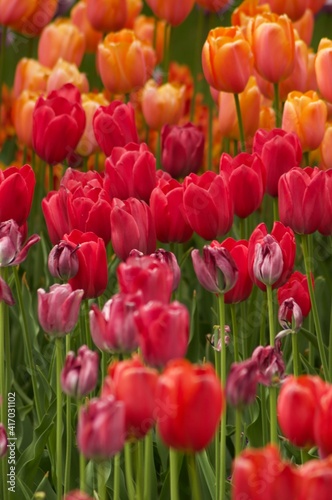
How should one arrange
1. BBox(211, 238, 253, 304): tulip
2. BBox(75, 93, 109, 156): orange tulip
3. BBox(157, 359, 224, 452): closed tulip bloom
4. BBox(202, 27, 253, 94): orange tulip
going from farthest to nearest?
BBox(75, 93, 109, 156): orange tulip → BBox(202, 27, 253, 94): orange tulip → BBox(211, 238, 253, 304): tulip → BBox(157, 359, 224, 452): closed tulip bloom

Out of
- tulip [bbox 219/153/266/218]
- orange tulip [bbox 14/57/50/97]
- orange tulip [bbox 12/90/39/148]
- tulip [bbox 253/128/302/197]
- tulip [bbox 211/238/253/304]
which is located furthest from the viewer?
orange tulip [bbox 14/57/50/97]

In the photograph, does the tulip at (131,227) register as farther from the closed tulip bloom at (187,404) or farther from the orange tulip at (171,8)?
the orange tulip at (171,8)

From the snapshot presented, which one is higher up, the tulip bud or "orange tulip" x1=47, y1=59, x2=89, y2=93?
the tulip bud

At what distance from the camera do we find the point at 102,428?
89 cm

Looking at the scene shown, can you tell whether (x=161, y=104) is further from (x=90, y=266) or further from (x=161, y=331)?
(x=161, y=331)

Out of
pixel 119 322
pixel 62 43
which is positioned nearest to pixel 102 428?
pixel 119 322

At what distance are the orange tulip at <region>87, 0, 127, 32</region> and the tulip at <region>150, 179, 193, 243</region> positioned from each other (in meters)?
1.27

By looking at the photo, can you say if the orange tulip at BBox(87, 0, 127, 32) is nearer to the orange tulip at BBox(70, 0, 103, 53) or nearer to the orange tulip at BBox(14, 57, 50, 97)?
the orange tulip at BBox(14, 57, 50, 97)

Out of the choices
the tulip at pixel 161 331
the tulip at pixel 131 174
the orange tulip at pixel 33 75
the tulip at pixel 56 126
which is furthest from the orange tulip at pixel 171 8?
the tulip at pixel 161 331

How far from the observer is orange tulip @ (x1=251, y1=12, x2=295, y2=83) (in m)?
2.20

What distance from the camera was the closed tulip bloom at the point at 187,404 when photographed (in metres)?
0.84

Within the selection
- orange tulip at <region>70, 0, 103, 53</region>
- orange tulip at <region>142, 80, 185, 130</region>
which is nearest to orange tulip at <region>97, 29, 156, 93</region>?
orange tulip at <region>142, 80, 185, 130</region>

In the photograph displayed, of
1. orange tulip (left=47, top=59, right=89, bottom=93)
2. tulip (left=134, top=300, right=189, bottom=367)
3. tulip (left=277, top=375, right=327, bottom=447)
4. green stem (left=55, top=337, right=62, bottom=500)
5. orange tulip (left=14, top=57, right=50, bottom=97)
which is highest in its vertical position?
tulip (left=134, top=300, right=189, bottom=367)

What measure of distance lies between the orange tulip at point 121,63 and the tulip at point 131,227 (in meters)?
1.07
